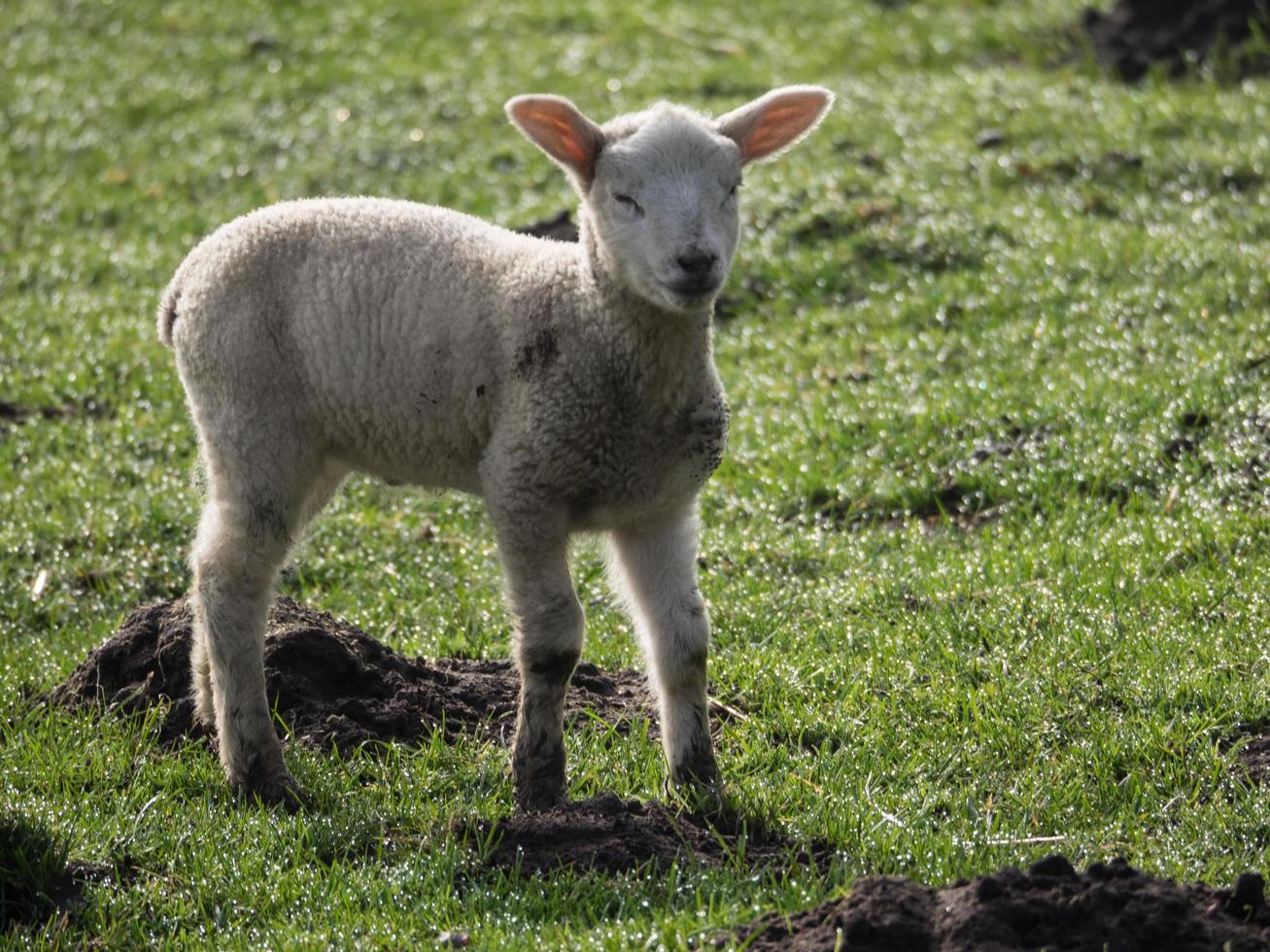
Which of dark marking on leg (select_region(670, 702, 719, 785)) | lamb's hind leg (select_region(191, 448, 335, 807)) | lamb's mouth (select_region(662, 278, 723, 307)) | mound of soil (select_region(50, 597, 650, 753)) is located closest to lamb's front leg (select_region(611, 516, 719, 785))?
dark marking on leg (select_region(670, 702, 719, 785))

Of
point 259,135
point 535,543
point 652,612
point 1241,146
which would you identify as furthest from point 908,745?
point 259,135

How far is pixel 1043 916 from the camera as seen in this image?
3.81 m

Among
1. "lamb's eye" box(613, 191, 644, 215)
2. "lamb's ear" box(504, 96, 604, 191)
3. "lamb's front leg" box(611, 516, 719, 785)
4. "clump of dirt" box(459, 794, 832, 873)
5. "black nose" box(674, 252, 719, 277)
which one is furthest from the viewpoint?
"lamb's front leg" box(611, 516, 719, 785)

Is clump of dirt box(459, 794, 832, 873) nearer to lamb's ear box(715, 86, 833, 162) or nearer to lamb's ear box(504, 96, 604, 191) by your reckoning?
lamb's ear box(504, 96, 604, 191)

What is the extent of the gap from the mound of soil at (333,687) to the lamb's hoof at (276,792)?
34 centimetres

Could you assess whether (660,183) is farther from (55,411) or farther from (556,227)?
(55,411)

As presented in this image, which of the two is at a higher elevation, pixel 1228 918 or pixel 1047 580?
pixel 1228 918

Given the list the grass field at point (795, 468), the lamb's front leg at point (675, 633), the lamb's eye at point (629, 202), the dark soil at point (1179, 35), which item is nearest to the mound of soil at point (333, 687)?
the grass field at point (795, 468)

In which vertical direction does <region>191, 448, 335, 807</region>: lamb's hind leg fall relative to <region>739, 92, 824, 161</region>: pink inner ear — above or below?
below

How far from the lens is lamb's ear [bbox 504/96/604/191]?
5.15 m

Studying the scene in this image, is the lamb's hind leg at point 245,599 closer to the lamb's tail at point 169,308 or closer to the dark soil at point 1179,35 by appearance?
the lamb's tail at point 169,308

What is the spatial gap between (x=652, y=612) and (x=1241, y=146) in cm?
682

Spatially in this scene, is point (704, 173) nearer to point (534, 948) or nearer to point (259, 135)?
point (534, 948)

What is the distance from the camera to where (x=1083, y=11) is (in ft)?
43.0
